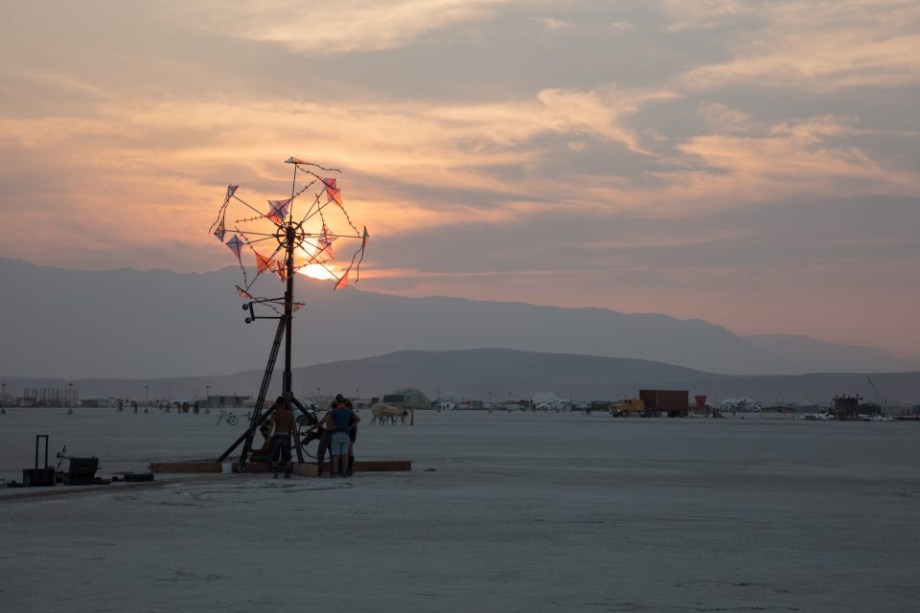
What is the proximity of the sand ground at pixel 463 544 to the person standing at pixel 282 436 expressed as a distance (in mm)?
645

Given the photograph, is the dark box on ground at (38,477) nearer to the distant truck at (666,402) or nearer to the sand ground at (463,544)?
the sand ground at (463,544)

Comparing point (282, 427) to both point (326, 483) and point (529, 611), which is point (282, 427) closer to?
point (326, 483)

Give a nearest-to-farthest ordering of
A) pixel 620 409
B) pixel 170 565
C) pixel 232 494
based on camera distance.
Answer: pixel 170 565, pixel 232 494, pixel 620 409

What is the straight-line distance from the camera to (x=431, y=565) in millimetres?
14273

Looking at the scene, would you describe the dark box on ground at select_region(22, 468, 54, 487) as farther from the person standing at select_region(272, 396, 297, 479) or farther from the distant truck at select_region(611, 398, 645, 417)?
the distant truck at select_region(611, 398, 645, 417)

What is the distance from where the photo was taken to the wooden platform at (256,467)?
29.7 meters

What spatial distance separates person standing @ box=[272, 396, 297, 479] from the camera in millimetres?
29359

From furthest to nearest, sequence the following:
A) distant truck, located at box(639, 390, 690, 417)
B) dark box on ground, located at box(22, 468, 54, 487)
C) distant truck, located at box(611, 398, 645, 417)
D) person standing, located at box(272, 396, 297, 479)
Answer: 1. distant truck, located at box(639, 390, 690, 417)
2. distant truck, located at box(611, 398, 645, 417)
3. person standing, located at box(272, 396, 297, 479)
4. dark box on ground, located at box(22, 468, 54, 487)

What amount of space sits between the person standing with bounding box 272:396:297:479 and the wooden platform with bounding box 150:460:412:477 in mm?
503

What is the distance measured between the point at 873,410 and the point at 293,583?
19491 centimetres

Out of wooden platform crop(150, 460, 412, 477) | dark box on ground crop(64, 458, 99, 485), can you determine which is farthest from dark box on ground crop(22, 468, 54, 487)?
wooden platform crop(150, 460, 412, 477)

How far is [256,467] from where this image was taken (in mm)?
30891

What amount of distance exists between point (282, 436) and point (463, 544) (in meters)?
13.8

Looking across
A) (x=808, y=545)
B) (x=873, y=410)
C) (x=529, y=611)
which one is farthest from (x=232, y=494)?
(x=873, y=410)
